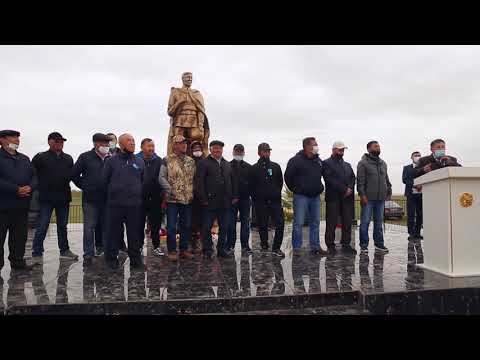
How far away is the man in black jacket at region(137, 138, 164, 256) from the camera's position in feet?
22.7

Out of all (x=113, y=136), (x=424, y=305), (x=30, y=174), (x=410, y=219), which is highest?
(x=113, y=136)

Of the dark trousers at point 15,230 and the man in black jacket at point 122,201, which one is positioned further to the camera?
the man in black jacket at point 122,201

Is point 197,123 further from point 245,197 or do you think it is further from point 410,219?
point 410,219

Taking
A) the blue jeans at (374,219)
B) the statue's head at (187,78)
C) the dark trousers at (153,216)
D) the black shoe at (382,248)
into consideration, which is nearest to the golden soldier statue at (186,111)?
the statue's head at (187,78)

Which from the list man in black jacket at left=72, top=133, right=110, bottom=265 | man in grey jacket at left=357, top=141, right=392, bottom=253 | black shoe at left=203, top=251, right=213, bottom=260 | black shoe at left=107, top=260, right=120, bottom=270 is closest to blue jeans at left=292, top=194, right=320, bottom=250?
A: man in grey jacket at left=357, top=141, right=392, bottom=253

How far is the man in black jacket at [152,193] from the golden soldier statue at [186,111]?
1.80m

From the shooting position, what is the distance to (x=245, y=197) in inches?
313

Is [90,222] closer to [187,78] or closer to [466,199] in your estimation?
[187,78]

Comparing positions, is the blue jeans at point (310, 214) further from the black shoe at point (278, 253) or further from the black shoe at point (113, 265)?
the black shoe at point (113, 265)

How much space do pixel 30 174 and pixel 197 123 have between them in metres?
4.04

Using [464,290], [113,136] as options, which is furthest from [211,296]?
[113,136]

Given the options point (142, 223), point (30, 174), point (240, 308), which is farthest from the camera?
point (142, 223)

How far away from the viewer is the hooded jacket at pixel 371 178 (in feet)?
→ 24.6

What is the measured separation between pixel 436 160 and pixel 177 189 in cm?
489
